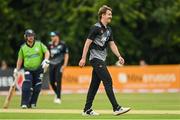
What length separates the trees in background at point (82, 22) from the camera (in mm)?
42562

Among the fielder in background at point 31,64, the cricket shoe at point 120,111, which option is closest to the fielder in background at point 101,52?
the cricket shoe at point 120,111

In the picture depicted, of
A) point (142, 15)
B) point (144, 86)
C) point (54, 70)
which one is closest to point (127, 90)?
point (144, 86)

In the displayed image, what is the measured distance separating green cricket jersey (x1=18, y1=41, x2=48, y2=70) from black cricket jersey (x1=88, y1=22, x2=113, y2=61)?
3.87 metres

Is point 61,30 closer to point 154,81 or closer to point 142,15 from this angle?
point 142,15

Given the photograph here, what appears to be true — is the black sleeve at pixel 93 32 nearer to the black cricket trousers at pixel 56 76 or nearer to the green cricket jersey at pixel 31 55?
the green cricket jersey at pixel 31 55

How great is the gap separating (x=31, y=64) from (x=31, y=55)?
25cm

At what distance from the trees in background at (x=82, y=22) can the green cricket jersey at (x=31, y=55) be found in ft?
73.5

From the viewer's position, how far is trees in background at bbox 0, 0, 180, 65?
42.6 m

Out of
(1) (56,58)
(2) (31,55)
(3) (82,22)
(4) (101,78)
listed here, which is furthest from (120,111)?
(3) (82,22)

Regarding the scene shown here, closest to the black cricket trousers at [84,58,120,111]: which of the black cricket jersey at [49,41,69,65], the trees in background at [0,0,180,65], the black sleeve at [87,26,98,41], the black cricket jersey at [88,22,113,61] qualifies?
the black cricket jersey at [88,22,113,61]

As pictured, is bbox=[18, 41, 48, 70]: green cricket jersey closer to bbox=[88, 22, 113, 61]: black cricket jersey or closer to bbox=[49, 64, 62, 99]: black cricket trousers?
bbox=[49, 64, 62, 99]: black cricket trousers

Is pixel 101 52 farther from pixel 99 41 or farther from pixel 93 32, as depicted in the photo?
pixel 93 32

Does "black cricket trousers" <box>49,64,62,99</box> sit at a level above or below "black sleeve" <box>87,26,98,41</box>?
below

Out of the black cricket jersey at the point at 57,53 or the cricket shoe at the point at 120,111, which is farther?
the black cricket jersey at the point at 57,53
